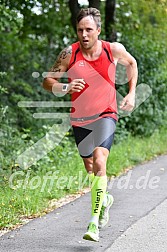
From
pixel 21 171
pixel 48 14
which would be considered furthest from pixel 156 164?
pixel 48 14

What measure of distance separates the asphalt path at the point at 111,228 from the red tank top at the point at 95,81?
1.13 metres

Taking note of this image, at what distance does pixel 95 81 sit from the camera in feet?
18.4

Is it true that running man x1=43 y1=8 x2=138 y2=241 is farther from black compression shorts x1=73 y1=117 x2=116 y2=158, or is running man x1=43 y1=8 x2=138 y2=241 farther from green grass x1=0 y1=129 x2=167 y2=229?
green grass x1=0 y1=129 x2=167 y2=229

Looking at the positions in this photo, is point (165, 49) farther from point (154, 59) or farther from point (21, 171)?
point (21, 171)

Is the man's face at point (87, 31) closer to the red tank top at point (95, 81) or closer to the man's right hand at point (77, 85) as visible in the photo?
the red tank top at point (95, 81)

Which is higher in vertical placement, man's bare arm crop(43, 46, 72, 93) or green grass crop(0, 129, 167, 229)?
man's bare arm crop(43, 46, 72, 93)

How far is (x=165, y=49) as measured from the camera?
556 inches

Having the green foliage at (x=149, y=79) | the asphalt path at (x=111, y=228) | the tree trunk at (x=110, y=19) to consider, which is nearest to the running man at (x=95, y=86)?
the asphalt path at (x=111, y=228)

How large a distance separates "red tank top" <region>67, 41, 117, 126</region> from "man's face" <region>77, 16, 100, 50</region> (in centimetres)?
15

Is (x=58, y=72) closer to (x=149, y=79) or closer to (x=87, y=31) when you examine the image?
(x=87, y=31)

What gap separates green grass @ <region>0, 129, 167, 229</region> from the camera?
650 cm

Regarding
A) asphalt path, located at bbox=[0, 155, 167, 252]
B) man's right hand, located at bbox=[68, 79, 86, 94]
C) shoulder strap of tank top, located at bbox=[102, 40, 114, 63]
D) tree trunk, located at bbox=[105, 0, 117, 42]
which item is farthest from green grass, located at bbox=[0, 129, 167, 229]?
tree trunk, located at bbox=[105, 0, 117, 42]

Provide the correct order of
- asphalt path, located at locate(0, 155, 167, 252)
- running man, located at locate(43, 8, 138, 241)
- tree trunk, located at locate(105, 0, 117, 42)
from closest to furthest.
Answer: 1. asphalt path, located at locate(0, 155, 167, 252)
2. running man, located at locate(43, 8, 138, 241)
3. tree trunk, located at locate(105, 0, 117, 42)

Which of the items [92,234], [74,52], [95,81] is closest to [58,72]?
[74,52]
